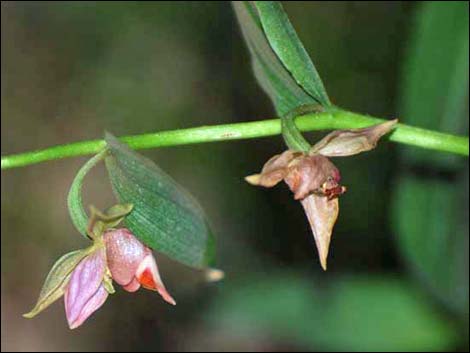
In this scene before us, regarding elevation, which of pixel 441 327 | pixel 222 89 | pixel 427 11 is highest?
pixel 222 89

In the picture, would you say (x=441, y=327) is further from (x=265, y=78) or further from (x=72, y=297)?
(x=72, y=297)

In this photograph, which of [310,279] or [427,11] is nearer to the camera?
[427,11]

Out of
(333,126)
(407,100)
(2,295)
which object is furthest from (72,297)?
(2,295)

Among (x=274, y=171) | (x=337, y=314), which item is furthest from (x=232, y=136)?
(x=337, y=314)

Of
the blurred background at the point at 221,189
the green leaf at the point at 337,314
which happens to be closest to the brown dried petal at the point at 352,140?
the blurred background at the point at 221,189

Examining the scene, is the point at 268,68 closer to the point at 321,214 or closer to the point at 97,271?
the point at 321,214

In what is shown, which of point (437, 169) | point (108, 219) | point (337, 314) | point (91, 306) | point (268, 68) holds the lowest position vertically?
point (91, 306)

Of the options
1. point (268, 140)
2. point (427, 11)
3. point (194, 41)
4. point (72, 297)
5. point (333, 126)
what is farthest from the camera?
point (194, 41)
